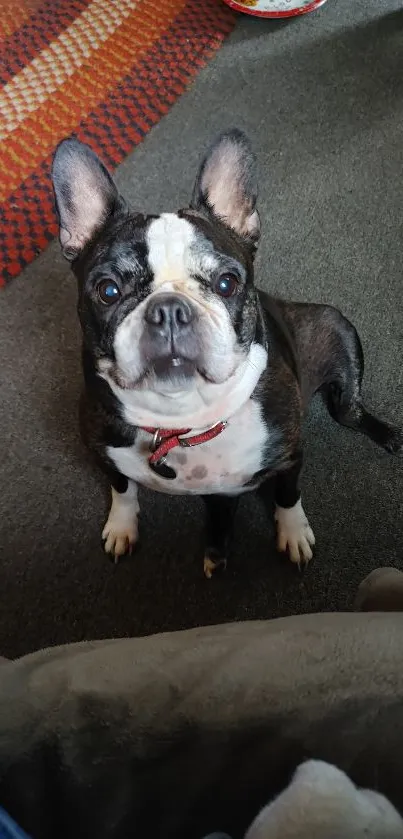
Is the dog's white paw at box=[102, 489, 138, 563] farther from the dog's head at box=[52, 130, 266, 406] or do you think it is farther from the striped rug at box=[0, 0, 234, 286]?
the striped rug at box=[0, 0, 234, 286]

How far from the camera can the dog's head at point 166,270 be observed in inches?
45.9

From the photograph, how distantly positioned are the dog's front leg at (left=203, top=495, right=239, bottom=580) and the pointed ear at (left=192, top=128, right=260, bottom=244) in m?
0.57

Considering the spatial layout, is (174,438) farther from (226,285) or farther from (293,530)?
(293,530)

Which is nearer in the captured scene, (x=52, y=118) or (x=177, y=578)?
(x=177, y=578)

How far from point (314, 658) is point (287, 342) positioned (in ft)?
2.68

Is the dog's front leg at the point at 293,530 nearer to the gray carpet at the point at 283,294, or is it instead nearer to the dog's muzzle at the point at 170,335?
the gray carpet at the point at 283,294

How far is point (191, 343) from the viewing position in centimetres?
116

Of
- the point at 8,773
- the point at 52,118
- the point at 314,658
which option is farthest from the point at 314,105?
the point at 8,773

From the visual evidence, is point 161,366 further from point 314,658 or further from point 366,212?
point 366,212

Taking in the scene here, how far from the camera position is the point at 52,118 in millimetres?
2570

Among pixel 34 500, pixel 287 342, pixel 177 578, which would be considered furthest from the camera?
pixel 34 500

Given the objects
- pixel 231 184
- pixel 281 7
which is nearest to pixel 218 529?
pixel 231 184

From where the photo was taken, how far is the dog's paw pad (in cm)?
178

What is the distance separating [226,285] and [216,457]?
35 centimetres
